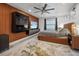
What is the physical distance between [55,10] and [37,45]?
3.12 feet

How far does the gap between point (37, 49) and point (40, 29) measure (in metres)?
0.50

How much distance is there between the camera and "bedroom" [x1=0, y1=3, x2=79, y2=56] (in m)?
2.27

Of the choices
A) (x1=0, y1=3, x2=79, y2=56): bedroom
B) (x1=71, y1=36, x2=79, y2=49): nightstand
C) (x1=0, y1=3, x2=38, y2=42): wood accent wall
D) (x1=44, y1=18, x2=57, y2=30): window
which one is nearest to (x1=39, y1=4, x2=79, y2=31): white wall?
(x1=0, y1=3, x2=79, y2=56): bedroom

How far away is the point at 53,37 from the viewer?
2434 millimetres

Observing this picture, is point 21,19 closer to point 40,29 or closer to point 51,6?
point 40,29

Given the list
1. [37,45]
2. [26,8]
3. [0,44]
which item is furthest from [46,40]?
[0,44]

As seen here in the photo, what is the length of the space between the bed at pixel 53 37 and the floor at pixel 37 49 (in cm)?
10

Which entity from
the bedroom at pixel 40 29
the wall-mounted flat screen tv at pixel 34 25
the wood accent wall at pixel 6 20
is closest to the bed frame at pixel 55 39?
the bedroom at pixel 40 29

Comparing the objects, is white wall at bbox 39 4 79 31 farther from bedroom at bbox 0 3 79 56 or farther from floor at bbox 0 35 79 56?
floor at bbox 0 35 79 56

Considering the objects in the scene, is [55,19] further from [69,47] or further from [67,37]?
[69,47]

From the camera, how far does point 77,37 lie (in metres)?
2.26

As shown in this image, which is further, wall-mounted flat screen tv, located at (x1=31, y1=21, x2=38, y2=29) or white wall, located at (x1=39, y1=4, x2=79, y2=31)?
wall-mounted flat screen tv, located at (x1=31, y1=21, x2=38, y2=29)

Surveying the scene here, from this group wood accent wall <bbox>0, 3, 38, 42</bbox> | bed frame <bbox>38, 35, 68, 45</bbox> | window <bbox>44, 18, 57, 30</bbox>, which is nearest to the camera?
wood accent wall <bbox>0, 3, 38, 42</bbox>

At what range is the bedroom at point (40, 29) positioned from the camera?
2.27 metres
